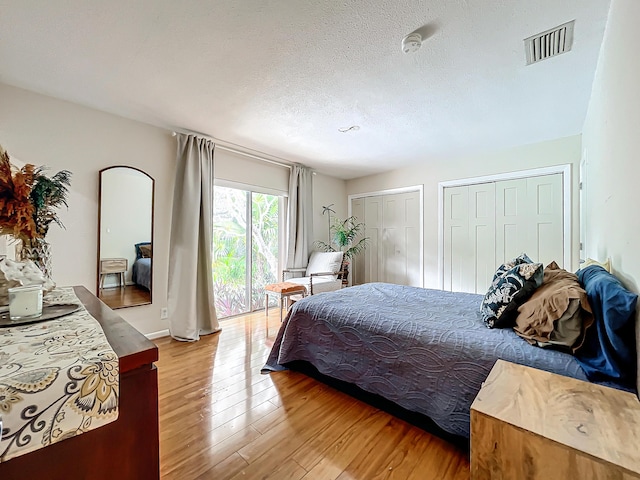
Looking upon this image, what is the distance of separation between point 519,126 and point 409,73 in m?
1.75

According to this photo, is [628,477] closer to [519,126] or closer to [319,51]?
[319,51]

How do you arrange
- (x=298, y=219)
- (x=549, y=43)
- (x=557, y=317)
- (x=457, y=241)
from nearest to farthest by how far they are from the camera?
1. (x=557, y=317)
2. (x=549, y=43)
3. (x=457, y=241)
4. (x=298, y=219)

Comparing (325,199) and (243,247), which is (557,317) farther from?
(325,199)

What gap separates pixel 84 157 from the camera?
2.59 meters

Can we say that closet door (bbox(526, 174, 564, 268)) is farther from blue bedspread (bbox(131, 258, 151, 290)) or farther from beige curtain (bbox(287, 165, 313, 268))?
blue bedspread (bbox(131, 258, 151, 290))

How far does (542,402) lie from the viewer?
91 cm

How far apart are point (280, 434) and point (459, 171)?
157 inches

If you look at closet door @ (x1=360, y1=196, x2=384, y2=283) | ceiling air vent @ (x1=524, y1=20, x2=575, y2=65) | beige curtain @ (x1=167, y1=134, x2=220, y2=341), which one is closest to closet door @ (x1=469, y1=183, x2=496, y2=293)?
closet door @ (x1=360, y1=196, x2=384, y2=283)

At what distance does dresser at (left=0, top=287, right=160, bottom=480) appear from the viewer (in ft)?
1.74

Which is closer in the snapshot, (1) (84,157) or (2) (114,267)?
(1) (84,157)

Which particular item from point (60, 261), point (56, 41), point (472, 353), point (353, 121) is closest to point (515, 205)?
point (353, 121)

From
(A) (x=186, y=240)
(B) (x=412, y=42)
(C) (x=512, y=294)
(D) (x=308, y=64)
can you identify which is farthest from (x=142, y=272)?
(C) (x=512, y=294)

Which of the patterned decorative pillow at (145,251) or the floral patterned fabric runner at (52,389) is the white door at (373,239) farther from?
the floral patterned fabric runner at (52,389)

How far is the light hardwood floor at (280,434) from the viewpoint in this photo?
1.34m
